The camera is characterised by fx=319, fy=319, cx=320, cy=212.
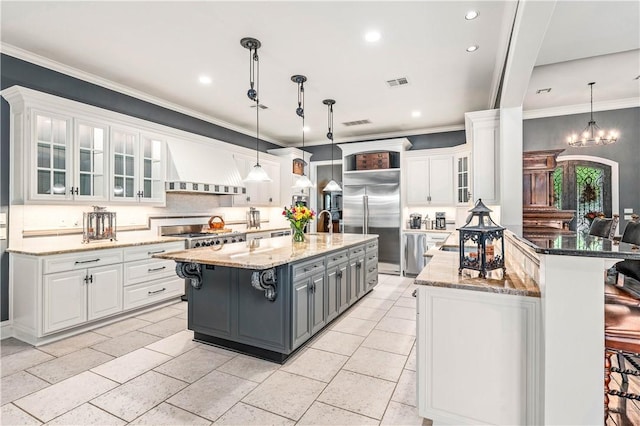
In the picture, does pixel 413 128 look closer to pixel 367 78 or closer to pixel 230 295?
pixel 367 78

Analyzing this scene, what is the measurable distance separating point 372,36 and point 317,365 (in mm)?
3013

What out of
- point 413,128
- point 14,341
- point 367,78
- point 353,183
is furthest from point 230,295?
point 413,128

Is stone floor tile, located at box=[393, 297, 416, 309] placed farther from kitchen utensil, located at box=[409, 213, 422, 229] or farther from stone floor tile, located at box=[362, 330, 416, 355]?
kitchen utensil, located at box=[409, 213, 422, 229]

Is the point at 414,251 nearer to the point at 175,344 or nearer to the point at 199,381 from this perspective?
the point at 175,344

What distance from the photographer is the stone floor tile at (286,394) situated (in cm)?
210

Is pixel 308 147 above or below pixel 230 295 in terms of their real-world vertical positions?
above

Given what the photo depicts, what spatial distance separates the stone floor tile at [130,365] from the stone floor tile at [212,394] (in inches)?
21.1

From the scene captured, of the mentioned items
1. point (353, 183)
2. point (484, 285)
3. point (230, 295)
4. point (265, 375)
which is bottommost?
point (265, 375)

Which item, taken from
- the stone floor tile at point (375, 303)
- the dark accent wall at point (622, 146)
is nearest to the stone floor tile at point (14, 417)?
the stone floor tile at point (375, 303)

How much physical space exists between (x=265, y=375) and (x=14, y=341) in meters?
2.68

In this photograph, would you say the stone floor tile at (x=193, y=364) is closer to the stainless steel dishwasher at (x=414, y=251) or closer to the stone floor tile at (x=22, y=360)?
the stone floor tile at (x=22, y=360)

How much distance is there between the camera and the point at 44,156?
332cm

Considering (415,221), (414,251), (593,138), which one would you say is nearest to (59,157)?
(414,251)

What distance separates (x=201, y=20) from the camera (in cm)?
279
